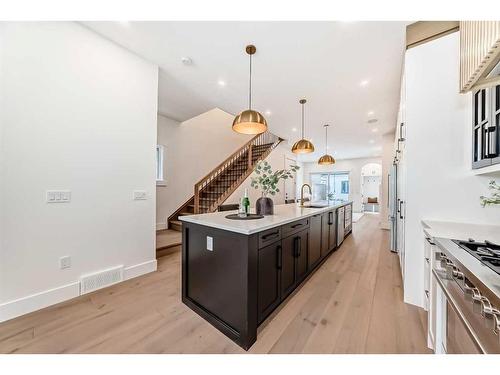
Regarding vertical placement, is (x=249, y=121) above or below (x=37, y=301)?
above

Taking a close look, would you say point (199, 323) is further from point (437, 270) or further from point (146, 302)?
point (437, 270)

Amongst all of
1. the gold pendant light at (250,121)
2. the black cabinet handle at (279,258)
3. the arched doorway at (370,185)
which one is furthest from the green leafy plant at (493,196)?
the arched doorway at (370,185)

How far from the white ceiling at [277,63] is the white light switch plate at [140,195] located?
5.99 ft

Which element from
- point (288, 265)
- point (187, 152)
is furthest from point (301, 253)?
point (187, 152)

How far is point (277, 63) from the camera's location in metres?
2.83

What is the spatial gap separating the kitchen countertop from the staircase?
156 inches

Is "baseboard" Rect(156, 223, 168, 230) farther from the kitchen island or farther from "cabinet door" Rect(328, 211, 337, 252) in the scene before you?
"cabinet door" Rect(328, 211, 337, 252)

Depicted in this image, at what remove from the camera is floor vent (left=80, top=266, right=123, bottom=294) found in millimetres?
2227

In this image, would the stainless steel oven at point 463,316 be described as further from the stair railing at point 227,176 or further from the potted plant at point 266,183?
the stair railing at point 227,176

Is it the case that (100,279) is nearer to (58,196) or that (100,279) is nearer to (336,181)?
(58,196)

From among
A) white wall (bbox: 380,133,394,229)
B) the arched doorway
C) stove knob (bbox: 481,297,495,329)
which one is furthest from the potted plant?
the arched doorway

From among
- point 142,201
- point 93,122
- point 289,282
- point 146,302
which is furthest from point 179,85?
point 289,282

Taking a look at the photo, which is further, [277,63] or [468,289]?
[277,63]

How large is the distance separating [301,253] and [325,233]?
106 centimetres
